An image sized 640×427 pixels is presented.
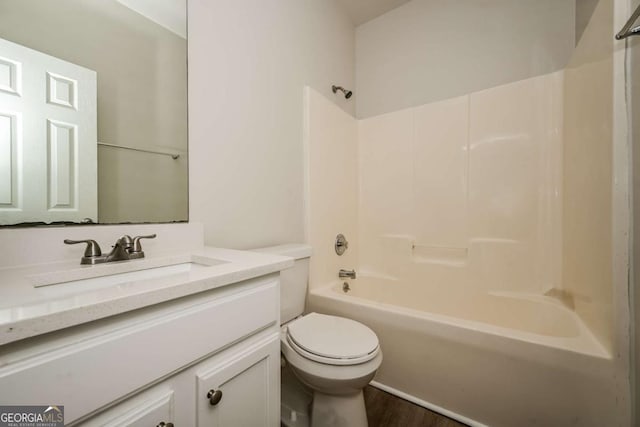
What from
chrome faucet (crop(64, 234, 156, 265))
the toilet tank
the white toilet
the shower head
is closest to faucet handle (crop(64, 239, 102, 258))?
chrome faucet (crop(64, 234, 156, 265))

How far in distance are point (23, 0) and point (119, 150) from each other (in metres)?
0.43

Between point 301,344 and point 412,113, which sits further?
point 412,113

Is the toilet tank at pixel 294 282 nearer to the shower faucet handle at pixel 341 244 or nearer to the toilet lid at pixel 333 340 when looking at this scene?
the toilet lid at pixel 333 340

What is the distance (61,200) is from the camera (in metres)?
0.75

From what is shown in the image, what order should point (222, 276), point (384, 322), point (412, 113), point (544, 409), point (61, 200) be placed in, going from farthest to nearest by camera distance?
point (412, 113) < point (384, 322) < point (544, 409) < point (61, 200) < point (222, 276)

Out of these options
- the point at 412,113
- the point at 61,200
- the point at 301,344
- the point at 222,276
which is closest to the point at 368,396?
the point at 301,344

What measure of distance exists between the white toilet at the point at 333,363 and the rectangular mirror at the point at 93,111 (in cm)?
71

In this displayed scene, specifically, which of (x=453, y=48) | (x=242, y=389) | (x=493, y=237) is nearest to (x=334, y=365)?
(x=242, y=389)

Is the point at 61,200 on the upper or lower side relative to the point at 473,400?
upper

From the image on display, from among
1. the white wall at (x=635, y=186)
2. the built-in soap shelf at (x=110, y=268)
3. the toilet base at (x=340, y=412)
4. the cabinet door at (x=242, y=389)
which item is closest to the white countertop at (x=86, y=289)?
the built-in soap shelf at (x=110, y=268)

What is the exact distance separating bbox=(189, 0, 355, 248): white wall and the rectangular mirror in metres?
0.08

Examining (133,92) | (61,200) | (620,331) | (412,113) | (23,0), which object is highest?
(412,113)

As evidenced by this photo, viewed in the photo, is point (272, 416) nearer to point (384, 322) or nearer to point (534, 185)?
point (384, 322)

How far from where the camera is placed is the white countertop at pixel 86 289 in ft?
1.22
